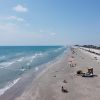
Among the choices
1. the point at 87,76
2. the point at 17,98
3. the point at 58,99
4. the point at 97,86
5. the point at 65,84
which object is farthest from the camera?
the point at 87,76

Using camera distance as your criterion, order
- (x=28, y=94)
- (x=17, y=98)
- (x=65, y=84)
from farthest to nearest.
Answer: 1. (x=65, y=84)
2. (x=28, y=94)
3. (x=17, y=98)

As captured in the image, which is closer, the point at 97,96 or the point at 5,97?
the point at 97,96

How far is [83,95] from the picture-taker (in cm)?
2662

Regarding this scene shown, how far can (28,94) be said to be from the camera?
2909 cm

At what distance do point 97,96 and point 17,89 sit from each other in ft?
40.0

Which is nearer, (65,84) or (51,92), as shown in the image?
(51,92)

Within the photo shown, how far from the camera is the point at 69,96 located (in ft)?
86.1

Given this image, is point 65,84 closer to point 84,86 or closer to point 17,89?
point 84,86

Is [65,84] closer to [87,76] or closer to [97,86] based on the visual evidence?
[97,86]

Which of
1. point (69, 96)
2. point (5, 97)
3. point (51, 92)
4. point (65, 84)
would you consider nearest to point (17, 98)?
point (5, 97)

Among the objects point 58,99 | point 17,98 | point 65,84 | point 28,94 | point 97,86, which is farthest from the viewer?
point 65,84

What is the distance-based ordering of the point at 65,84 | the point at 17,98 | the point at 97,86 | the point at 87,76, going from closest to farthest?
the point at 17,98 < the point at 97,86 < the point at 65,84 < the point at 87,76

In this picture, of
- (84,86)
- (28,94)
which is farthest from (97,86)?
(28,94)

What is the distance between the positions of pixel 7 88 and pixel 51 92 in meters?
7.68
